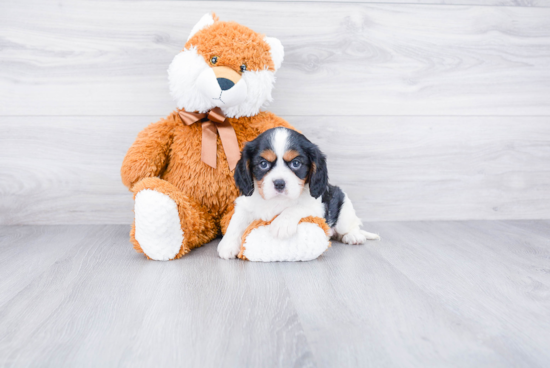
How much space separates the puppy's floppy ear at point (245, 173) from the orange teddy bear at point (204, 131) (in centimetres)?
17

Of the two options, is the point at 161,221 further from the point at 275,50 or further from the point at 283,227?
the point at 275,50

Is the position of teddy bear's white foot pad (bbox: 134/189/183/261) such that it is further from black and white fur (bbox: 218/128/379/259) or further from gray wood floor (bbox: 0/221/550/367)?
black and white fur (bbox: 218/128/379/259)

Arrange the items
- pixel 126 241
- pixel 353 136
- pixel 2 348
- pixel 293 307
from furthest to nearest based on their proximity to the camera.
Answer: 1. pixel 353 136
2. pixel 126 241
3. pixel 293 307
4. pixel 2 348

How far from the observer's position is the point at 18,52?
6.37 feet

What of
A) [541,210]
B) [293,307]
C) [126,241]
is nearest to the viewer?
[293,307]

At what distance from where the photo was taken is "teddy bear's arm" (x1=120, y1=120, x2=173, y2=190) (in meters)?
1.59

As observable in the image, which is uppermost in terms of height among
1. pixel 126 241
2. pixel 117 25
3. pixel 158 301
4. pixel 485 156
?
pixel 117 25

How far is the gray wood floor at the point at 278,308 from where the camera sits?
0.83 meters

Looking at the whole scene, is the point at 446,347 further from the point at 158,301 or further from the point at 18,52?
the point at 18,52

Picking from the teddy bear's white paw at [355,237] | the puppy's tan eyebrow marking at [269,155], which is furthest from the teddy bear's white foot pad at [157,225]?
the teddy bear's white paw at [355,237]

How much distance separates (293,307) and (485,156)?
1607mm

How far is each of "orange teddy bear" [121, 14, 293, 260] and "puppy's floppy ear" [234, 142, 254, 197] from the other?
170 mm

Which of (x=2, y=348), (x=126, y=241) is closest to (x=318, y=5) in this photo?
(x=126, y=241)

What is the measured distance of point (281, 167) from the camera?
1.42 meters
